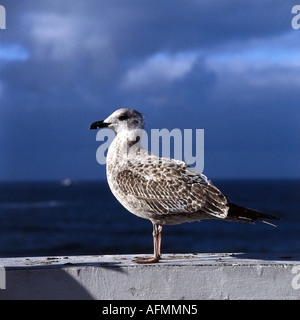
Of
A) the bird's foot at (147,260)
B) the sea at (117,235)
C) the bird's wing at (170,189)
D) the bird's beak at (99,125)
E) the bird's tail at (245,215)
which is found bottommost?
the sea at (117,235)

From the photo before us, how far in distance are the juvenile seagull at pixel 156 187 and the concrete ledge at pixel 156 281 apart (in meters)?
0.69

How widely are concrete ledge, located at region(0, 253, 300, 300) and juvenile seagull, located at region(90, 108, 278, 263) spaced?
69cm

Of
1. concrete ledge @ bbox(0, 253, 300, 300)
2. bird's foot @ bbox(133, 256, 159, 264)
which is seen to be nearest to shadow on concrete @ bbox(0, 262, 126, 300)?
concrete ledge @ bbox(0, 253, 300, 300)

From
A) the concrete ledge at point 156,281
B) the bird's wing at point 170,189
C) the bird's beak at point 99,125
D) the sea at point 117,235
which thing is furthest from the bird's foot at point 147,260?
the sea at point 117,235

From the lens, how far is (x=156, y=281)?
222 inches

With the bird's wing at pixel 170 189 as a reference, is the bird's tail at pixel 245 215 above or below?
below

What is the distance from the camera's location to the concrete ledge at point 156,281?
18.3 feet

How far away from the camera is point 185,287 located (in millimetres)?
5680

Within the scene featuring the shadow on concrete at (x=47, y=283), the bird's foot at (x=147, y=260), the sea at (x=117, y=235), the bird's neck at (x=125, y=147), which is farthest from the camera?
the sea at (x=117, y=235)

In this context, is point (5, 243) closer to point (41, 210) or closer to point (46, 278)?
point (41, 210)

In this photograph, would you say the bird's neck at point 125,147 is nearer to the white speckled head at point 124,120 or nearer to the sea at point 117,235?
the white speckled head at point 124,120

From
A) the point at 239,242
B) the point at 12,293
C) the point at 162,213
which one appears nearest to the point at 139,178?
the point at 162,213

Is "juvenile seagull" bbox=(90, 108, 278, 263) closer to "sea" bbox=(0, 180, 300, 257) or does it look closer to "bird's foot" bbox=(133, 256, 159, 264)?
"bird's foot" bbox=(133, 256, 159, 264)

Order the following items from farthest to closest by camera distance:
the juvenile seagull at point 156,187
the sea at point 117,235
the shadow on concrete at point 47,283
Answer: the sea at point 117,235 < the juvenile seagull at point 156,187 < the shadow on concrete at point 47,283
